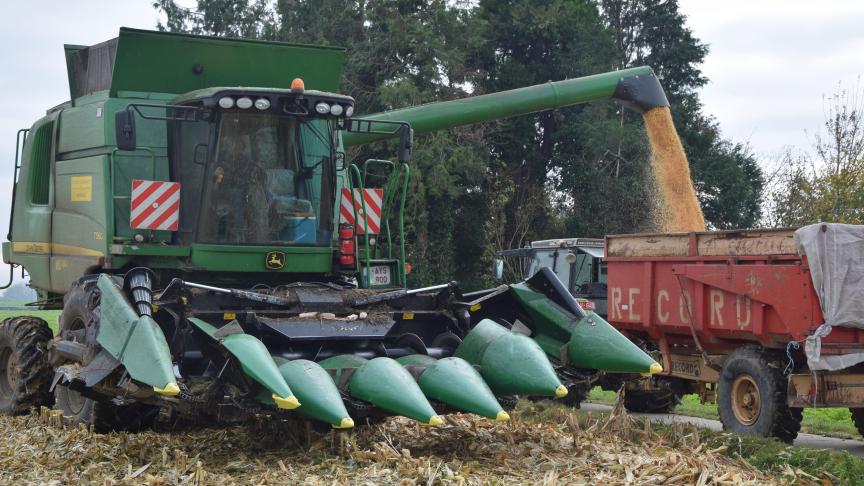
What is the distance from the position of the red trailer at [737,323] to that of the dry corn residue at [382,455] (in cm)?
179

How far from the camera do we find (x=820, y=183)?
2500 cm

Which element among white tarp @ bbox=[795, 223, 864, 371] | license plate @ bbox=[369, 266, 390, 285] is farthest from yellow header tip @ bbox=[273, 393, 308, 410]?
white tarp @ bbox=[795, 223, 864, 371]

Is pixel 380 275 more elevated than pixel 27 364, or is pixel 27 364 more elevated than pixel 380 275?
pixel 380 275

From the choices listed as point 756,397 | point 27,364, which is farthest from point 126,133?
point 756,397

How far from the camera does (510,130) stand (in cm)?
3428

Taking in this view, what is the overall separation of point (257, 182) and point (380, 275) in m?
1.37

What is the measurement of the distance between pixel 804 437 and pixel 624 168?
2326 centimetres

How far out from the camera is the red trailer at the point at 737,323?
10.0m

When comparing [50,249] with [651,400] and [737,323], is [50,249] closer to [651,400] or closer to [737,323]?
[737,323]

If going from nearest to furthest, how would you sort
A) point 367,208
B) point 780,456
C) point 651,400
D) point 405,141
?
point 780,456, point 405,141, point 367,208, point 651,400

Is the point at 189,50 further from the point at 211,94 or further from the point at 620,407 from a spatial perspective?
the point at 620,407

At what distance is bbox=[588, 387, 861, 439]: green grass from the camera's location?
39.5 feet

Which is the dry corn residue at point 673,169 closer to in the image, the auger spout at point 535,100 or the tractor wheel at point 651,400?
the auger spout at point 535,100

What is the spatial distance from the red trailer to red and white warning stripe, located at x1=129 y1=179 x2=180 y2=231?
5609 millimetres
